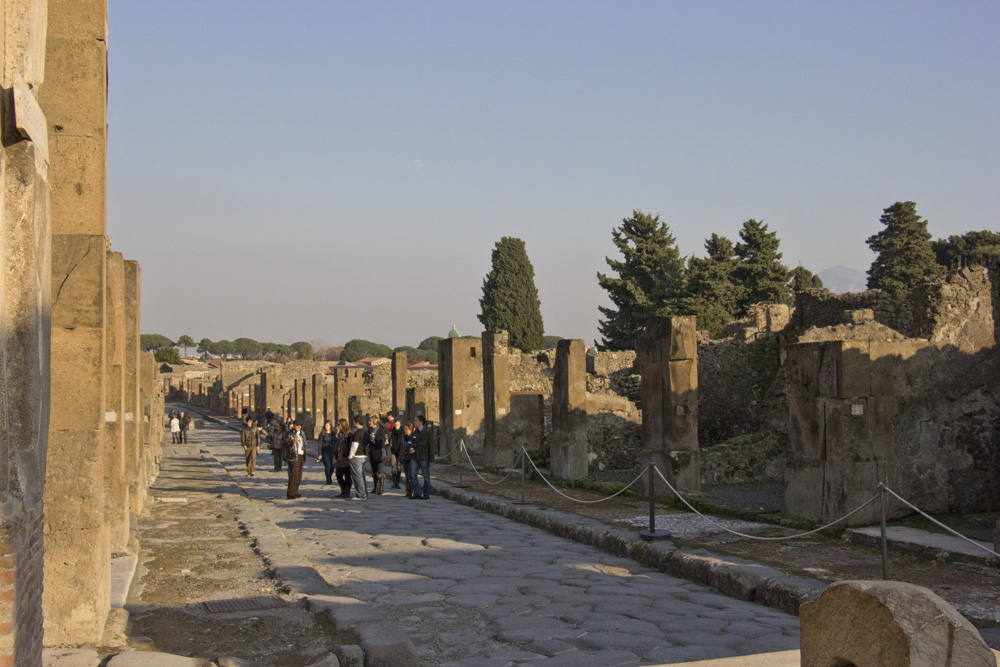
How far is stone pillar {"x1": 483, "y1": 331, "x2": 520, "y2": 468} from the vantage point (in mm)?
17047

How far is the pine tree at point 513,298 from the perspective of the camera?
188ft

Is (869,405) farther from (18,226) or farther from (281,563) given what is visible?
(18,226)

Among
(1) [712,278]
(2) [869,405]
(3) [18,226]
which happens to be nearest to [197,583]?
(3) [18,226]

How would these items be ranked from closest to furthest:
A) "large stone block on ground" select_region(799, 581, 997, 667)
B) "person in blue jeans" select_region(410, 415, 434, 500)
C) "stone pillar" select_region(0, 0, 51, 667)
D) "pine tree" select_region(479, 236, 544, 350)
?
"large stone block on ground" select_region(799, 581, 997, 667)
"stone pillar" select_region(0, 0, 51, 667)
"person in blue jeans" select_region(410, 415, 434, 500)
"pine tree" select_region(479, 236, 544, 350)

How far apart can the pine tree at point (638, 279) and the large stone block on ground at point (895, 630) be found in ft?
129

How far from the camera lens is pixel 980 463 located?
9219 millimetres

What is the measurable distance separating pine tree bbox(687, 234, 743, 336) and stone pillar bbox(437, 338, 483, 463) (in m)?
20.2

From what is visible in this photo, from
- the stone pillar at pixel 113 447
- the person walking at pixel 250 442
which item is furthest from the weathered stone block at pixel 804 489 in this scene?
the person walking at pixel 250 442

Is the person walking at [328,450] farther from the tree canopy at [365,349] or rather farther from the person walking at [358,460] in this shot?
the tree canopy at [365,349]

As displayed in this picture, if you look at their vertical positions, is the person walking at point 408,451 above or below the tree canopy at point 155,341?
below

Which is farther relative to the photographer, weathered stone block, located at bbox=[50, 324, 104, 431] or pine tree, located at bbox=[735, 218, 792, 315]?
pine tree, located at bbox=[735, 218, 792, 315]

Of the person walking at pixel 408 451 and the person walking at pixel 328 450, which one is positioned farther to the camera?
the person walking at pixel 328 450

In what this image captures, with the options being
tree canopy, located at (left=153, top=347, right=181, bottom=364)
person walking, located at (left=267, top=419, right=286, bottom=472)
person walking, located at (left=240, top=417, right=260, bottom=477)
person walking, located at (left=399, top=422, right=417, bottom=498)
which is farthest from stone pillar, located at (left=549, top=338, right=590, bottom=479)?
tree canopy, located at (left=153, top=347, right=181, bottom=364)

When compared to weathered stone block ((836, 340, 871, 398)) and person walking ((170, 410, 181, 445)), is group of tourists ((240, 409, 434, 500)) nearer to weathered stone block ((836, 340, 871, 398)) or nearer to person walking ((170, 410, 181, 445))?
weathered stone block ((836, 340, 871, 398))
